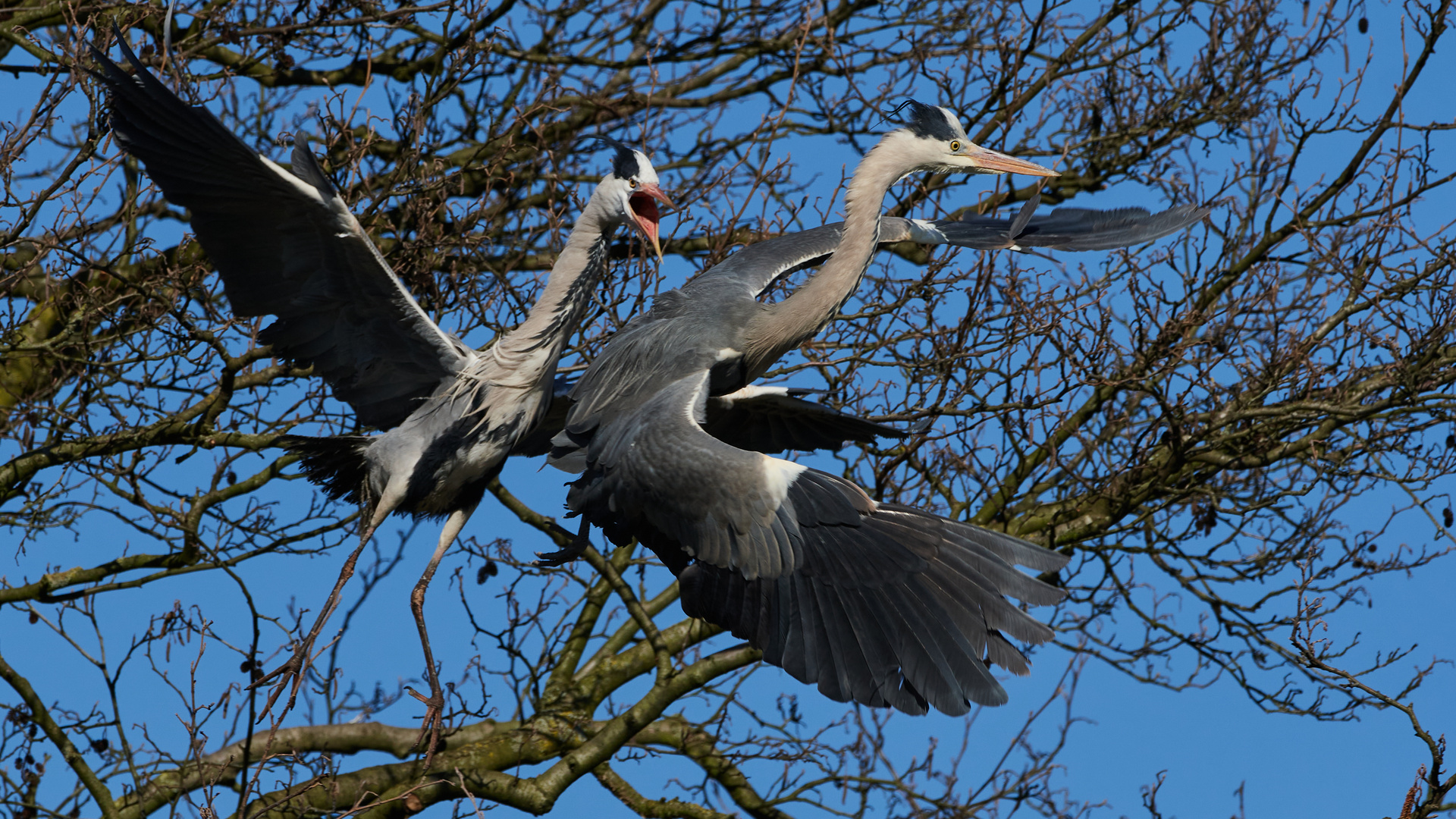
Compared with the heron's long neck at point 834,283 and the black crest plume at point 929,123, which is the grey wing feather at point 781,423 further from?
the black crest plume at point 929,123

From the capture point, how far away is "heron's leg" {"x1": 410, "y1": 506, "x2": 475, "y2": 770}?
529 centimetres

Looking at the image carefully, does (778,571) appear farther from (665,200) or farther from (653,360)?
(665,200)

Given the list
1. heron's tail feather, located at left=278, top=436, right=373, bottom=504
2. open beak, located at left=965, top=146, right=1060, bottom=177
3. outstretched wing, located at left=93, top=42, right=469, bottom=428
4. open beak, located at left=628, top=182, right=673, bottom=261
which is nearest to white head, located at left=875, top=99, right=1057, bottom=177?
open beak, located at left=965, top=146, right=1060, bottom=177

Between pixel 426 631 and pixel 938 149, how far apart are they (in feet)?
9.97

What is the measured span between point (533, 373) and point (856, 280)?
1.40 m

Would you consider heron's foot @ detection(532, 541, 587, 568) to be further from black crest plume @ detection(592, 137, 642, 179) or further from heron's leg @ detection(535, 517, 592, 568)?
black crest plume @ detection(592, 137, 642, 179)

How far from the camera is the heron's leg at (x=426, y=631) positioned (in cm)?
529

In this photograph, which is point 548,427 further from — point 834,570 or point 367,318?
point 834,570

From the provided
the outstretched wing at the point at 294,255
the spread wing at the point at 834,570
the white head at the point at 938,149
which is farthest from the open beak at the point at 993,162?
the outstretched wing at the point at 294,255

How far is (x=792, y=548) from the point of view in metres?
4.73

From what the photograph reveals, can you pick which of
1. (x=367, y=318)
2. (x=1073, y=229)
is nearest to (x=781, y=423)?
(x=1073, y=229)

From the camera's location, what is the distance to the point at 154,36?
6.42 m

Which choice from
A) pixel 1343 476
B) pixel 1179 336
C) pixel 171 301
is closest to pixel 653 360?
pixel 171 301

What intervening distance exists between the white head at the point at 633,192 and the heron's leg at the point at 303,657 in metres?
1.66
